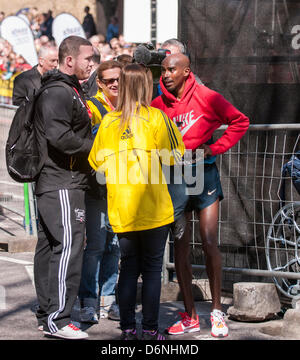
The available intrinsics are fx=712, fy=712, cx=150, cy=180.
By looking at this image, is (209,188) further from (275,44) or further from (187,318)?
(275,44)

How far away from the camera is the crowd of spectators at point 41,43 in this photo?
15.6 m

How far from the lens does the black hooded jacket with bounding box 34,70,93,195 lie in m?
4.73

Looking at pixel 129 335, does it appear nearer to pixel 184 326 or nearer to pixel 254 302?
pixel 184 326

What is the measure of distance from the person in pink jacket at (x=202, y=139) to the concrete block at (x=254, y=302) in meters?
0.52

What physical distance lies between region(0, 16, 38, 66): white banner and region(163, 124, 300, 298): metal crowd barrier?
1331cm

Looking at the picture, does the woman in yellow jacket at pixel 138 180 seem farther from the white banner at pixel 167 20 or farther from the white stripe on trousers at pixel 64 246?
the white banner at pixel 167 20

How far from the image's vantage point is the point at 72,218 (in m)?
4.80

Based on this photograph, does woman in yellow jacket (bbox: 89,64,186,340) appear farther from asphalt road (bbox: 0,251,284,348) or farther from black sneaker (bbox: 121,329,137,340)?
asphalt road (bbox: 0,251,284,348)

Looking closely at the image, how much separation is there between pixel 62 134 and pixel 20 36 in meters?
15.5

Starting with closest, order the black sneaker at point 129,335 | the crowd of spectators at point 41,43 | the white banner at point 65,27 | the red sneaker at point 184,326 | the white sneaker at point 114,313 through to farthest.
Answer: the black sneaker at point 129,335, the red sneaker at point 184,326, the white sneaker at point 114,313, the crowd of spectators at point 41,43, the white banner at point 65,27

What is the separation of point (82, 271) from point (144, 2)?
2.97 meters

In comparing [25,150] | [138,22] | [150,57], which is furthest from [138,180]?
[138,22]

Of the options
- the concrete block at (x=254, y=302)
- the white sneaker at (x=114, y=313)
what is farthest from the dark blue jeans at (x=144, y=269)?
the concrete block at (x=254, y=302)

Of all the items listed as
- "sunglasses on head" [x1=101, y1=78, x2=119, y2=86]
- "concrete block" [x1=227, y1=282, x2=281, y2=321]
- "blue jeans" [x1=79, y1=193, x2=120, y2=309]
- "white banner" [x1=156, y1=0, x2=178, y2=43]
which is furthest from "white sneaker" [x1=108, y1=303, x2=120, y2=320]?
"white banner" [x1=156, y1=0, x2=178, y2=43]
